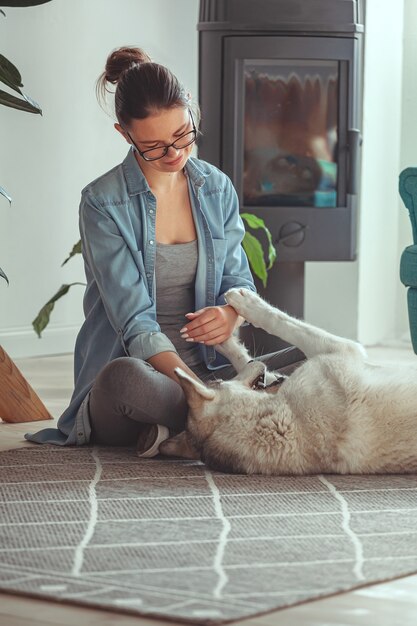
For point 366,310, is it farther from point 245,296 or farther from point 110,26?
point 245,296

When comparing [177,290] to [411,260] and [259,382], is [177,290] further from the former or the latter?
[411,260]

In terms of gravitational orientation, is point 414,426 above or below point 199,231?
below

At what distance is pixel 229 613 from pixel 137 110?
1357 millimetres

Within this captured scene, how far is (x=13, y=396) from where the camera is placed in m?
3.06

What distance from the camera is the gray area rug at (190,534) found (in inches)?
58.4

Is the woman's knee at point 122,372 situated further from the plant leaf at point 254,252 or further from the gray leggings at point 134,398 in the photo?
the plant leaf at point 254,252

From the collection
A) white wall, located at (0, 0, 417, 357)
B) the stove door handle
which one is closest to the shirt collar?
the stove door handle

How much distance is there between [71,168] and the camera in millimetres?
4734

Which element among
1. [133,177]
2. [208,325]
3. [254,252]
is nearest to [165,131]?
[133,177]

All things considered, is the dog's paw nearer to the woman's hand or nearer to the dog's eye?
the woman's hand

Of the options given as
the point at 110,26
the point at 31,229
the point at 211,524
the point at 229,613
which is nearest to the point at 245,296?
the point at 211,524

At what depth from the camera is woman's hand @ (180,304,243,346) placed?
2.48 meters

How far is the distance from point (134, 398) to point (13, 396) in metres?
0.78

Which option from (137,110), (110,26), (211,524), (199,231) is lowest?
(211,524)
